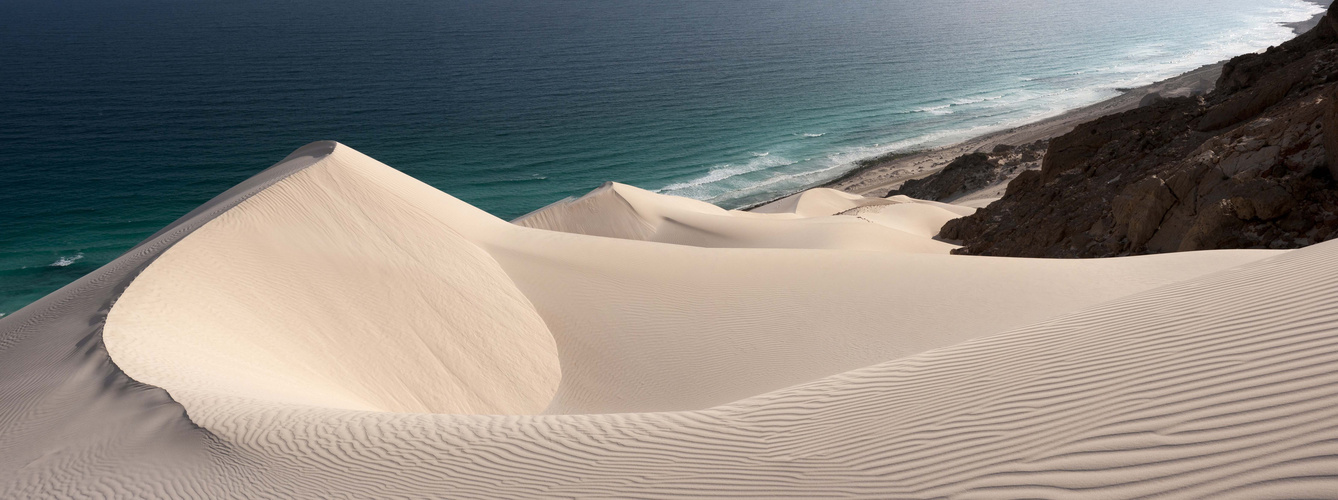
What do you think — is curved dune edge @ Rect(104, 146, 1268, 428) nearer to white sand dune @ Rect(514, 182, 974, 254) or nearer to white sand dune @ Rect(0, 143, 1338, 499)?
white sand dune @ Rect(0, 143, 1338, 499)

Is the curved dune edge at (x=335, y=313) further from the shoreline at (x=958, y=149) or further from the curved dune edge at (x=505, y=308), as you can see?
the shoreline at (x=958, y=149)

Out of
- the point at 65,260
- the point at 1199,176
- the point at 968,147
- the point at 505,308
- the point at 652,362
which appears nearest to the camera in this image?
the point at 652,362

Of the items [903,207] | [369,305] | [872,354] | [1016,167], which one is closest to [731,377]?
[872,354]

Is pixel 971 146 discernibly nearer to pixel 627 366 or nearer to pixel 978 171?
pixel 978 171

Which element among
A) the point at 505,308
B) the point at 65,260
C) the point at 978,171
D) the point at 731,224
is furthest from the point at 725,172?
the point at 65,260

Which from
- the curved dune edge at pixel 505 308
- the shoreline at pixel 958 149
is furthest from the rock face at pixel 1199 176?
the shoreline at pixel 958 149

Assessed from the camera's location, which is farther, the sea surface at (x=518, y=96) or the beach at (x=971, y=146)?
the sea surface at (x=518, y=96)
